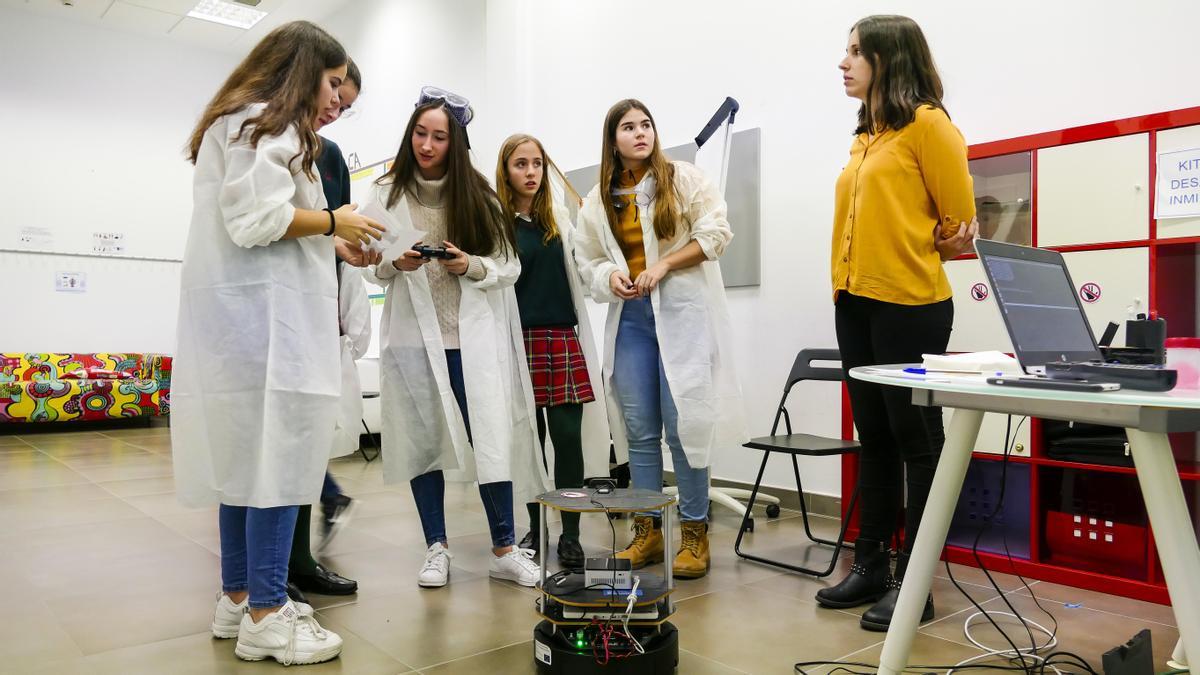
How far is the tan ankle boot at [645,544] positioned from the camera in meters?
2.51

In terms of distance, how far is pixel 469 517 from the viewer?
3.36 meters

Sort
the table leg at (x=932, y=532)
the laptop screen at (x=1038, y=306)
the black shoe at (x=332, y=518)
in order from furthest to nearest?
the black shoe at (x=332, y=518)
the table leg at (x=932, y=532)
the laptop screen at (x=1038, y=306)

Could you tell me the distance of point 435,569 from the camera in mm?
2352

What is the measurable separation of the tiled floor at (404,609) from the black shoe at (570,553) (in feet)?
0.78

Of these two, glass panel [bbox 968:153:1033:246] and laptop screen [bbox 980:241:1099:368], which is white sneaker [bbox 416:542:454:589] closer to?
laptop screen [bbox 980:241:1099:368]

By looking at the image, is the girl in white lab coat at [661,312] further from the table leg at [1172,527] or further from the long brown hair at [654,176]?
the table leg at [1172,527]

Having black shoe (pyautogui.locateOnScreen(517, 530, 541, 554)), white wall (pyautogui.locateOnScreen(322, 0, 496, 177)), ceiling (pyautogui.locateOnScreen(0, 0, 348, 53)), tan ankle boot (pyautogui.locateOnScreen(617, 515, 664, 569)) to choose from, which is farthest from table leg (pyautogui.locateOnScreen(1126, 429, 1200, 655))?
ceiling (pyautogui.locateOnScreen(0, 0, 348, 53))

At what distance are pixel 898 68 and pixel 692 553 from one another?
1441 mm

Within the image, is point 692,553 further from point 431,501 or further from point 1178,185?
point 1178,185

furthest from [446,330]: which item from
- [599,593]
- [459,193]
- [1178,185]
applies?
[1178,185]

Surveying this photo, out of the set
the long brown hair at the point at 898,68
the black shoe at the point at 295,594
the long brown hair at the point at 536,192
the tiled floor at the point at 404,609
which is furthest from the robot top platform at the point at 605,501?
the long brown hair at the point at 898,68

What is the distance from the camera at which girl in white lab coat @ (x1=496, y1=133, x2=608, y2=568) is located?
250cm

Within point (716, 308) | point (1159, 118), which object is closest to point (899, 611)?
point (716, 308)

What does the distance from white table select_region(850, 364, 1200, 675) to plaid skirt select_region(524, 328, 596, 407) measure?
4.04ft
